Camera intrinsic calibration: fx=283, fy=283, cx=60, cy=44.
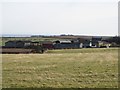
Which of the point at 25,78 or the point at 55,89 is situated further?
the point at 25,78

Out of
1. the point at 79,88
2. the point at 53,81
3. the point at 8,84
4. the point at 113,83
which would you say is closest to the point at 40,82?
the point at 53,81

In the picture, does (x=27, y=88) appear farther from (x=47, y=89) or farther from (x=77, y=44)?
(x=77, y=44)

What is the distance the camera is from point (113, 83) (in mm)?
16453

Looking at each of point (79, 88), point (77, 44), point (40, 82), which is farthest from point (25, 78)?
point (77, 44)

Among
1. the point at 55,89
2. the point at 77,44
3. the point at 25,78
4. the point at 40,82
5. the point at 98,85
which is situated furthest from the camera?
the point at 77,44

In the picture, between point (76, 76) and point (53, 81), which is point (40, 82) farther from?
point (76, 76)

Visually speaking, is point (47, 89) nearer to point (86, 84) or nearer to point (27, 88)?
point (27, 88)

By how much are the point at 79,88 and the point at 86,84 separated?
1.54 m

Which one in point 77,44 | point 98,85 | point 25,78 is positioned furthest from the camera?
point 77,44

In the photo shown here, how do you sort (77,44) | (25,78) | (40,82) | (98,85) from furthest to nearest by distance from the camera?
1. (77,44)
2. (25,78)
3. (40,82)
4. (98,85)

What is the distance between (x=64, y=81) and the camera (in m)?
17.6

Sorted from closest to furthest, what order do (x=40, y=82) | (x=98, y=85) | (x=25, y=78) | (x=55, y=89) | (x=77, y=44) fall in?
(x=55, y=89)
(x=98, y=85)
(x=40, y=82)
(x=25, y=78)
(x=77, y=44)

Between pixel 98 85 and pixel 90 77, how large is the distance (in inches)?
123

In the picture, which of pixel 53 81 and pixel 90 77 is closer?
pixel 53 81
